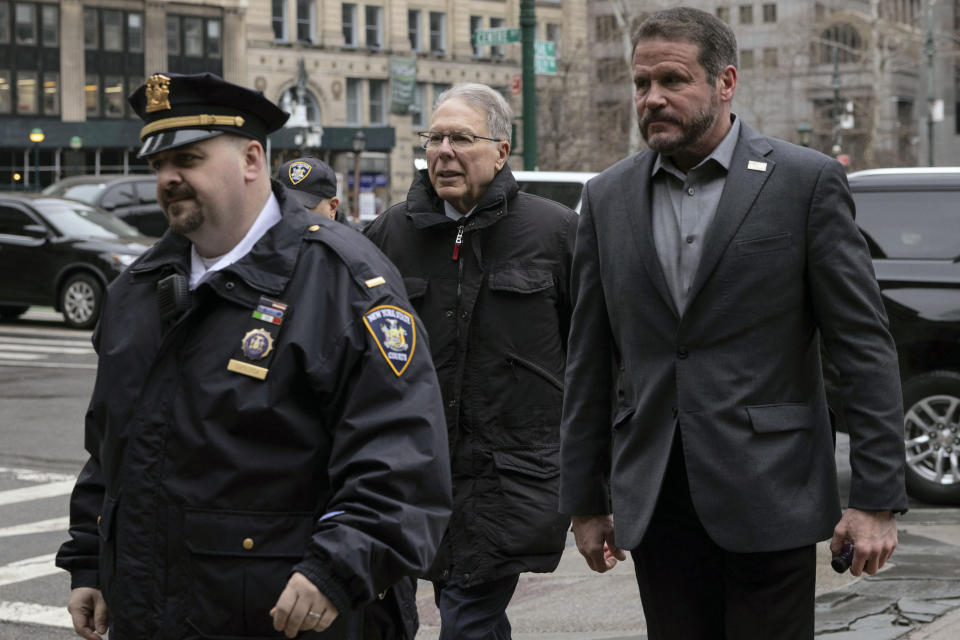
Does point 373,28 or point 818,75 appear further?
point 818,75

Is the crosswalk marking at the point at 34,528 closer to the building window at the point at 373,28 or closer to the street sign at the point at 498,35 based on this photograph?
the street sign at the point at 498,35

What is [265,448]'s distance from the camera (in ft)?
9.48

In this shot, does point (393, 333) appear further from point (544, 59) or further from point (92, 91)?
point (92, 91)

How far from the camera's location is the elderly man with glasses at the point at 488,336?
4.59 m

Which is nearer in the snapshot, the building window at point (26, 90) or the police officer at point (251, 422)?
the police officer at point (251, 422)

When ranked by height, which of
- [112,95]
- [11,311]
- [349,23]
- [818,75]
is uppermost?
[349,23]

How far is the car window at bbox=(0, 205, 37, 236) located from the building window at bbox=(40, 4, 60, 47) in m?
46.1

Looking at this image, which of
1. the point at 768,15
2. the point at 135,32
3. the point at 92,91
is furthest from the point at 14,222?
the point at 768,15

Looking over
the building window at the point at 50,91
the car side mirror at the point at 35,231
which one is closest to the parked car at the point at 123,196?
the car side mirror at the point at 35,231

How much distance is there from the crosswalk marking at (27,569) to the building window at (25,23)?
5944 centimetres

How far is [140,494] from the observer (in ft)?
9.66

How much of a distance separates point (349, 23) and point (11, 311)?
175 ft

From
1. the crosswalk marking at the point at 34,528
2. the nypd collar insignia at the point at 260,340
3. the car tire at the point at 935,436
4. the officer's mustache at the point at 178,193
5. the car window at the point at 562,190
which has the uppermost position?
the car window at the point at 562,190

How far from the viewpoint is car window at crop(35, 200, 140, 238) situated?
20.4m
